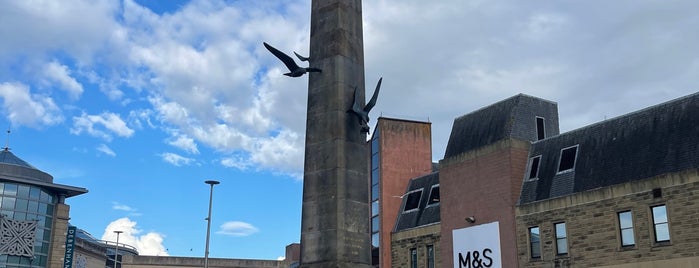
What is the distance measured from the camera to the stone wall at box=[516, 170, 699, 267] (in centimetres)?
2859

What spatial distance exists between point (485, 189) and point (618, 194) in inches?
301

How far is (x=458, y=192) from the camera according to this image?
39.0 metres

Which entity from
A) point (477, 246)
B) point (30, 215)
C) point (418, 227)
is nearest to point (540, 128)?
→ point (477, 246)

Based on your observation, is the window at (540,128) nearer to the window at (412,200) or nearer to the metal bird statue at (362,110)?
the window at (412,200)

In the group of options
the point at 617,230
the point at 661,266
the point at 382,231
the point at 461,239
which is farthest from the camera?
the point at 382,231

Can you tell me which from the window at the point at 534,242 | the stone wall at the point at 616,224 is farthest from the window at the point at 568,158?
the window at the point at 534,242

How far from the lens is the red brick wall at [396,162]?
152 feet

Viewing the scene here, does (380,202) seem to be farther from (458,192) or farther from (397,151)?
(458,192)

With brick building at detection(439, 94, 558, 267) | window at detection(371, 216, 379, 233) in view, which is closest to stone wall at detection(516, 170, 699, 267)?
brick building at detection(439, 94, 558, 267)

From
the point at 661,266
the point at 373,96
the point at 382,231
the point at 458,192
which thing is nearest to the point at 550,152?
the point at 458,192

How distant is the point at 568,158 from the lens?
114 ft

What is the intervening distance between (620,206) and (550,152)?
18.3 ft

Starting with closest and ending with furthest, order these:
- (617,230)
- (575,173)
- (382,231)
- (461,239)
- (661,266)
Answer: (661,266), (617,230), (575,173), (461,239), (382,231)

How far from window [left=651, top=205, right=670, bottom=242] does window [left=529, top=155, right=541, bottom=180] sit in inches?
268
